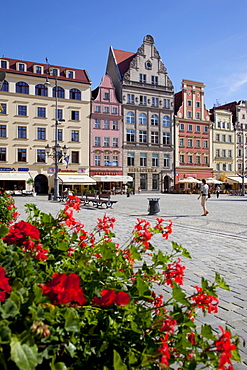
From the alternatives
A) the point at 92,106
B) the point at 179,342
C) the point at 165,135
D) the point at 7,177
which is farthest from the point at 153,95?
the point at 179,342

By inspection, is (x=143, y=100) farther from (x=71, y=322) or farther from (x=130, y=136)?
(x=71, y=322)

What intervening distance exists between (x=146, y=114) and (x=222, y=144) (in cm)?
1556

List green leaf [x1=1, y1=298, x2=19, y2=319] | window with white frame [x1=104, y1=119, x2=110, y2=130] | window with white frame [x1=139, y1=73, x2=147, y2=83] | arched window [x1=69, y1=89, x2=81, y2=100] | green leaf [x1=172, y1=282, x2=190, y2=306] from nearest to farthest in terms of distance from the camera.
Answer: green leaf [x1=1, y1=298, x2=19, y2=319], green leaf [x1=172, y1=282, x2=190, y2=306], arched window [x1=69, y1=89, x2=81, y2=100], window with white frame [x1=104, y1=119, x2=110, y2=130], window with white frame [x1=139, y1=73, x2=147, y2=83]

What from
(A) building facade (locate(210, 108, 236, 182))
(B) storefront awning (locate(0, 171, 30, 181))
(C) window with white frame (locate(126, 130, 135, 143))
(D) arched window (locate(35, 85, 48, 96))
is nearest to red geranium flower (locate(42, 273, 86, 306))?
(B) storefront awning (locate(0, 171, 30, 181))

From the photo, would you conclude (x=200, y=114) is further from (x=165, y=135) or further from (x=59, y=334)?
(x=59, y=334)

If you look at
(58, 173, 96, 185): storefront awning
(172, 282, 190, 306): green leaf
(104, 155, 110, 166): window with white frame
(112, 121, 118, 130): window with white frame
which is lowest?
(172, 282, 190, 306): green leaf

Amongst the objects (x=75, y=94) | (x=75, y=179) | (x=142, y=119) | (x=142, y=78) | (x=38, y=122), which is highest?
(x=142, y=78)

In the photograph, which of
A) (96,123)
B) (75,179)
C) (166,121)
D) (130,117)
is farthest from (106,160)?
(166,121)

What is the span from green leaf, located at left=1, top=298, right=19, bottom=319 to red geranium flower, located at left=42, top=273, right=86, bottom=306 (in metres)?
0.16

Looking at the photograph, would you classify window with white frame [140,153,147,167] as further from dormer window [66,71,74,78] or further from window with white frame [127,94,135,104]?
dormer window [66,71,74,78]

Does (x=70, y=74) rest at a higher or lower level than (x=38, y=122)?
higher

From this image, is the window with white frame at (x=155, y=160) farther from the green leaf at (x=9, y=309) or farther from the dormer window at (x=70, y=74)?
the green leaf at (x=9, y=309)

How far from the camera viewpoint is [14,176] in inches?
1421

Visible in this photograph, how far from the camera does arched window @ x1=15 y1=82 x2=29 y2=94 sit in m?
37.5
